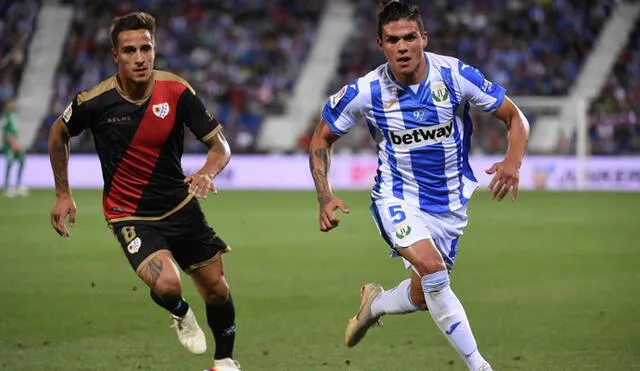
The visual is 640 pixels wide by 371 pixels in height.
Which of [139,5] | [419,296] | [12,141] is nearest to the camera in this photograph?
[419,296]

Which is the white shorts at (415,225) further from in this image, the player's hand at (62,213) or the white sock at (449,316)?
the player's hand at (62,213)

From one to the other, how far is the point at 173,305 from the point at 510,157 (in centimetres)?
226

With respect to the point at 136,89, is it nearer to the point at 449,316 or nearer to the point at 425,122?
the point at 425,122

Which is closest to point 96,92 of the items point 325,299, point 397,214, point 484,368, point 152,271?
point 152,271

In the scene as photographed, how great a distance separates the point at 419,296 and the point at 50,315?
3.77 m

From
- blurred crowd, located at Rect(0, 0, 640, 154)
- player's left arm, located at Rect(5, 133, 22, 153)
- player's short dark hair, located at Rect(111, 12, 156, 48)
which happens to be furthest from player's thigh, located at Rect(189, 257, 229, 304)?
blurred crowd, located at Rect(0, 0, 640, 154)

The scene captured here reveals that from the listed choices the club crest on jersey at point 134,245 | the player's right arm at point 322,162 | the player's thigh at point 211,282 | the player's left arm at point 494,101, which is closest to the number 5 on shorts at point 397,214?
the player's right arm at point 322,162

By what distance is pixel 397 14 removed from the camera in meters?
6.91

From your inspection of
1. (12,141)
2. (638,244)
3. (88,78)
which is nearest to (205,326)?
(638,244)

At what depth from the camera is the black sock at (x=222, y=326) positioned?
732 cm

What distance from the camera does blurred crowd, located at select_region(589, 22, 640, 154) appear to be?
29.4m

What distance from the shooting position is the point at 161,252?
6980mm

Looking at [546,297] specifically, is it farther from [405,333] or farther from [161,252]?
[161,252]

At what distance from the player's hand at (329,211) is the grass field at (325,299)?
1.24 m
